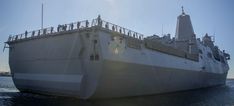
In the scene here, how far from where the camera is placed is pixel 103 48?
58.5 feet

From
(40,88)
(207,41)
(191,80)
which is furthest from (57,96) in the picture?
(207,41)

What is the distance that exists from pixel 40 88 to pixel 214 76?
1308 inches

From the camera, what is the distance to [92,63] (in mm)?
17906

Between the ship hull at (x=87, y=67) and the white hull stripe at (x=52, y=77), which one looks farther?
the white hull stripe at (x=52, y=77)

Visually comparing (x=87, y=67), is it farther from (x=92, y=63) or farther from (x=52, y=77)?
(x=52, y=77)

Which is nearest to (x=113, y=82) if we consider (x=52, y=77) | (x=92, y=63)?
(x=92, y=63)

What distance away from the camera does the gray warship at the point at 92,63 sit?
18.2 meters

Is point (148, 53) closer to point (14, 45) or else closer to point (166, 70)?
point (166, 70)

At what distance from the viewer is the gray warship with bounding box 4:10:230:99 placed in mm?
18172

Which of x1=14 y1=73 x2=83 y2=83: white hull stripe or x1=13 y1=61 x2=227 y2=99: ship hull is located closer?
x1=13 y1=61 x2=227 y2=99: ship hull

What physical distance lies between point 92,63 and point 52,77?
17.5 ft

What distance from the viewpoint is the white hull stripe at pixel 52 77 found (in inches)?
752

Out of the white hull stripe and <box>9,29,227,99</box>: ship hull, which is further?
the white hull stripe

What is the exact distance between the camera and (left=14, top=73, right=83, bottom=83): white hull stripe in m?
19.1
